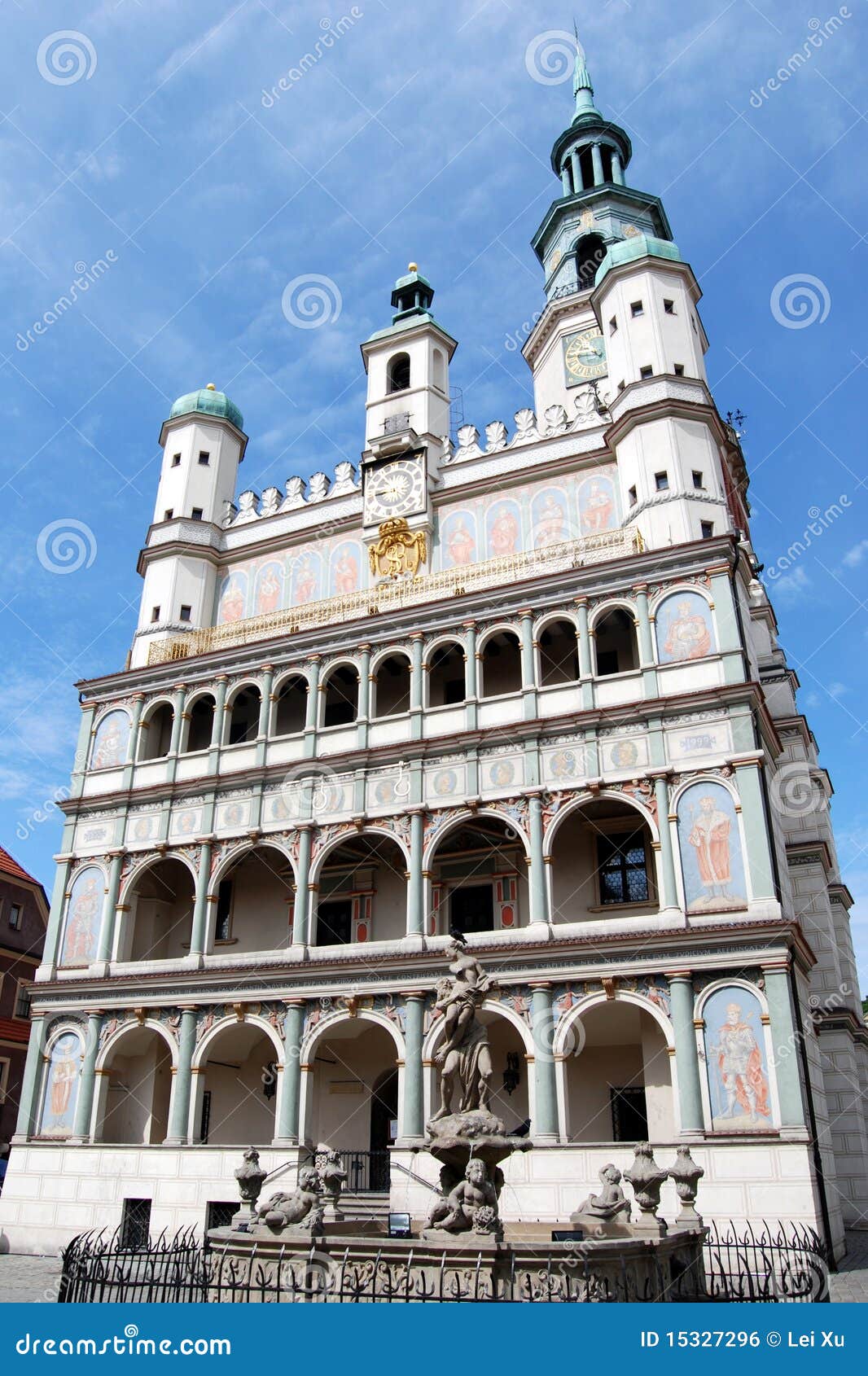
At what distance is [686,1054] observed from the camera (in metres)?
21.6

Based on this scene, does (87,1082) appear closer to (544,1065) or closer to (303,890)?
(303,890)

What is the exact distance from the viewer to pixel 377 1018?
24.9m

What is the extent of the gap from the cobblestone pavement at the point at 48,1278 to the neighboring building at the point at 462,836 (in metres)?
1.21

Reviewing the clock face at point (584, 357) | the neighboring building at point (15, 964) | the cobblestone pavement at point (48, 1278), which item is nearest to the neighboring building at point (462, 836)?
the cobblestone pavement at point (48, 1278)

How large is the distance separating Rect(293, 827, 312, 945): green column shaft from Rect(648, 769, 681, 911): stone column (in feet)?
29.4

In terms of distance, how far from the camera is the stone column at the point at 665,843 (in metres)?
23.2

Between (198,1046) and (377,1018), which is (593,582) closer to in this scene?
(377,1018)

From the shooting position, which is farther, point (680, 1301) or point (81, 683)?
point (81, 683)

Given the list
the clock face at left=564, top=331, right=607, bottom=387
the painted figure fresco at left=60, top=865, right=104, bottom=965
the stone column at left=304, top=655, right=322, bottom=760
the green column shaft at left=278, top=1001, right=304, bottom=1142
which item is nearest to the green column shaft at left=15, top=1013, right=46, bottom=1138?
the painted figure fresco at left=60, top=865, right=104, bottom=965

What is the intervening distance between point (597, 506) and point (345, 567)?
26.8 feet

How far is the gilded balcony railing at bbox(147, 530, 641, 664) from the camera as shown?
2945cm

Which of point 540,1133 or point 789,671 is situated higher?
point 789,671

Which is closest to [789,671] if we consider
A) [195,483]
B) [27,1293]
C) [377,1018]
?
[377,1018]

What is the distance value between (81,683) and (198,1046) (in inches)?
475
